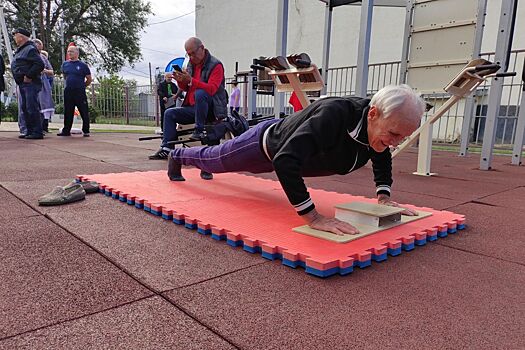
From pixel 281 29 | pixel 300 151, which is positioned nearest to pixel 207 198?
pixel 300 151

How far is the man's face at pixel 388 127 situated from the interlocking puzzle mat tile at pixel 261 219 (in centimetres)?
46

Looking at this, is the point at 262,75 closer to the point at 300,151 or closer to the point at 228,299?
the point at 300,151

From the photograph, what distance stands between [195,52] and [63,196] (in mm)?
2156

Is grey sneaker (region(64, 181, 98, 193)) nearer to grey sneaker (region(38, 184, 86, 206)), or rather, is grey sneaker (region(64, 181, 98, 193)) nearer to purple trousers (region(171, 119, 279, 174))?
grey sneaker (region(38, 184, 86, 206))

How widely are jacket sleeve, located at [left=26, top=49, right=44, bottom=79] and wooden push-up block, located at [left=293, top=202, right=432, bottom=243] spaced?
625 cm

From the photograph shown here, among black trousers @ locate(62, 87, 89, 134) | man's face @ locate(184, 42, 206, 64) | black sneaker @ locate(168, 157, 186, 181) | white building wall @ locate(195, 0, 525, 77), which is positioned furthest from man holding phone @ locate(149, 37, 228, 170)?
white building wall @ locate(195, 0, 525, 77)

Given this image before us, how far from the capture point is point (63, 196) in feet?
8.21

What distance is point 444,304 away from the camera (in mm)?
1324

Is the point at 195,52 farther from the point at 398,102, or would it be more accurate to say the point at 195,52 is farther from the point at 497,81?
the point at 497,81

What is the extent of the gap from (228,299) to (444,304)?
0.73m

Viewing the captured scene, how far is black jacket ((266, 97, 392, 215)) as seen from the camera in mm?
1774

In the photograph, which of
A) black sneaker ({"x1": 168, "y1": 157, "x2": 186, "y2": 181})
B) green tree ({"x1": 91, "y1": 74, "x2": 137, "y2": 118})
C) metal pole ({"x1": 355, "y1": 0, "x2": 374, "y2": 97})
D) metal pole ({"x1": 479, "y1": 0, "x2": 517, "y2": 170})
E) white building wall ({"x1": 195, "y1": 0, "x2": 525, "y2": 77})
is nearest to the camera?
black sneaker ({"x1": 168, "y1": 157, "x2": 186, "y2": 181})

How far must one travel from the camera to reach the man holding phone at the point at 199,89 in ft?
13.1

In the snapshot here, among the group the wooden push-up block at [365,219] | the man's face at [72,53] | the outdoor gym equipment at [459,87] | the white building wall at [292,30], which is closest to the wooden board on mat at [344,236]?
the wooden push-up block at [365,219]
